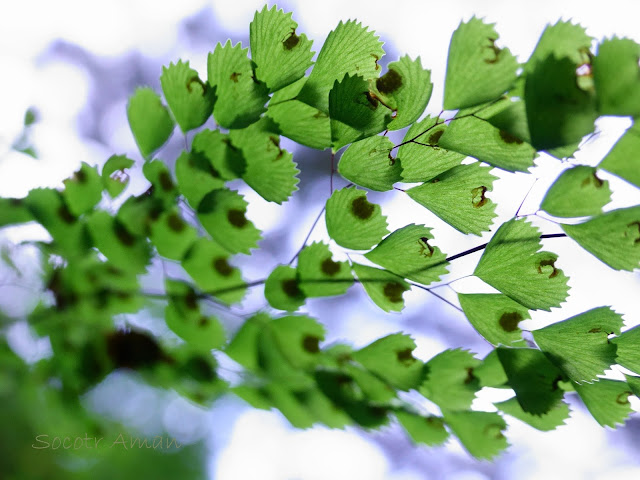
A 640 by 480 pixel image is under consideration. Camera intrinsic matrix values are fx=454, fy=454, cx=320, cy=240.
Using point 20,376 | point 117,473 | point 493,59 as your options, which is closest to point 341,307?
point 117,473

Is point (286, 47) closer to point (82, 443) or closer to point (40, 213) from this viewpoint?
point (40, 213)

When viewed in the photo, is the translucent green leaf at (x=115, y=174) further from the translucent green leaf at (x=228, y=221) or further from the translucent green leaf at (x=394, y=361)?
the translucent green leaf at (x=394, y=361)

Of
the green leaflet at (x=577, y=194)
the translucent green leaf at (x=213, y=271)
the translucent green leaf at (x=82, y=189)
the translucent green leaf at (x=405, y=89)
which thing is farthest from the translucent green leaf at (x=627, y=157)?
the translucent green leaf at (x=82, y=189)

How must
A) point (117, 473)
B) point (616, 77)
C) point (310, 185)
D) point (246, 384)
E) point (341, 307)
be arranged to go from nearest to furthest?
point (616, 77) < point (246, 384) < point (117, 473) < point (341, 307) < point (310, 185)

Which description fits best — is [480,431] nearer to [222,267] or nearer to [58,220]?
[222,267]

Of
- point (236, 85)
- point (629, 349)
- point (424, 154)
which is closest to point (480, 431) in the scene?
point (629, 349)
